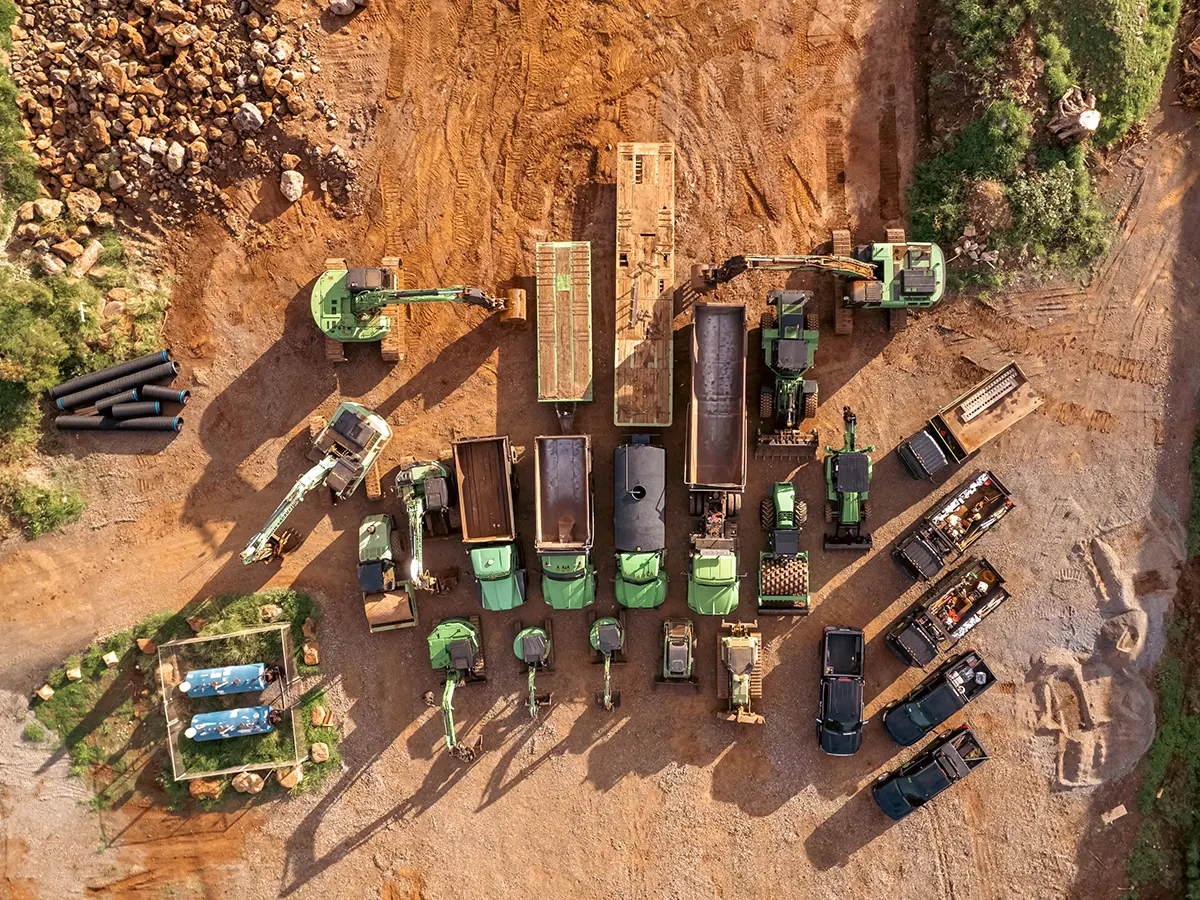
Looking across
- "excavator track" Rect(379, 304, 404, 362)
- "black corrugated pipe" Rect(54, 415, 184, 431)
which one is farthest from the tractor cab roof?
"black corrugated pipe" Rect(54, 415, 184, 431)

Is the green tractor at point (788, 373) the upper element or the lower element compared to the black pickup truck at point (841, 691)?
upper

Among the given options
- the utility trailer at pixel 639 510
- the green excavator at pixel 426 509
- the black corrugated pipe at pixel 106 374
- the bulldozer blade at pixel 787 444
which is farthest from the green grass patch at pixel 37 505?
the bulldozer blade at pixel 787 444

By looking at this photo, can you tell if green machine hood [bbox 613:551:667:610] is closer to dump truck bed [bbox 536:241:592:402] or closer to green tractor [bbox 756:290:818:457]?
green tractor [bbox 756:290:818:457]

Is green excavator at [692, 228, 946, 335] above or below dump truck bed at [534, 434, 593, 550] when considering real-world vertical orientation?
above

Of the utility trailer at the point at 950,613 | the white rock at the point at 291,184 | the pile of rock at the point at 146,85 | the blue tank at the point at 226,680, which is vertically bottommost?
the blue tank at the point at 226,680

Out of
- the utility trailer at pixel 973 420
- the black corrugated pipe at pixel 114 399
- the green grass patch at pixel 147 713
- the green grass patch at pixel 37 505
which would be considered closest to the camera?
the utility trailer at pixel 973 420

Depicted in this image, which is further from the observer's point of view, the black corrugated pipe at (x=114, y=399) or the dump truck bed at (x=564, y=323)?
the black corrugated pipe at (x=114, y=399)

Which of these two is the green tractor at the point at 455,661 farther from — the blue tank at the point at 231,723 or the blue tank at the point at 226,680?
the blue tank at the point at 226,680
